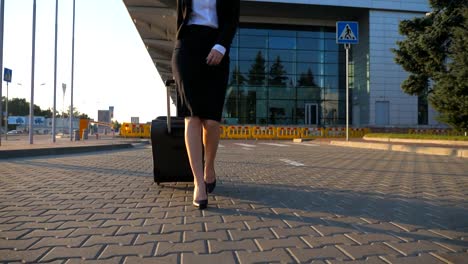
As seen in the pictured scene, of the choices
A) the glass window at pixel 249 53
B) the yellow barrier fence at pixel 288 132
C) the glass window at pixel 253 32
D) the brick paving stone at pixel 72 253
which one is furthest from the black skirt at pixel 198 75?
→ the glass window at pixel 253 32

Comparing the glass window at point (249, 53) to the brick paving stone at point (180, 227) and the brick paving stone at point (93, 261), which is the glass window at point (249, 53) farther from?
the brick paving stone at point (93, 261)

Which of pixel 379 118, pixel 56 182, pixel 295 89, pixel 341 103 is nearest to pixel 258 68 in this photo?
pixel 295 89

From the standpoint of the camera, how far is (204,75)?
147 inches

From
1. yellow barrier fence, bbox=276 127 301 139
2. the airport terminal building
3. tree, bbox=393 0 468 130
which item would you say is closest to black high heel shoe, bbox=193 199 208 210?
tree, bbox=393 0 468 130

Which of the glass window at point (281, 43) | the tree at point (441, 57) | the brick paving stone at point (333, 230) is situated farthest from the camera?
the glass window at point (281, 43)

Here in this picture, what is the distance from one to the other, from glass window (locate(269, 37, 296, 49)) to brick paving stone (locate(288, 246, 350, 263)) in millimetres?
36063

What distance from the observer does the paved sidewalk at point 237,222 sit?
2.39 meters

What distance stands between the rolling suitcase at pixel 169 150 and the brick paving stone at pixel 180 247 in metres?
1.94

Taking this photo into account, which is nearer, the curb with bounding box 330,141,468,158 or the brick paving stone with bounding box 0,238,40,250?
the brick paving stone with bounding box 0,238,40,250

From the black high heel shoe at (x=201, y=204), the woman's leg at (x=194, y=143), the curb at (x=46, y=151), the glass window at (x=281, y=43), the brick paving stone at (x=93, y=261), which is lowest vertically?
the brick paving stone at (x=93, y=261)

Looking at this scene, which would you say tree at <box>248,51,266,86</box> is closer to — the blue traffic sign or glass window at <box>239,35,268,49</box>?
glass window at <box>239,35,268,49</box>

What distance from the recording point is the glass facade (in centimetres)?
3703

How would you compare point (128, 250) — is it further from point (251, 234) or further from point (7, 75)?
point (7, 75)

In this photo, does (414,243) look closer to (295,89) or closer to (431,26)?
(431,26)
